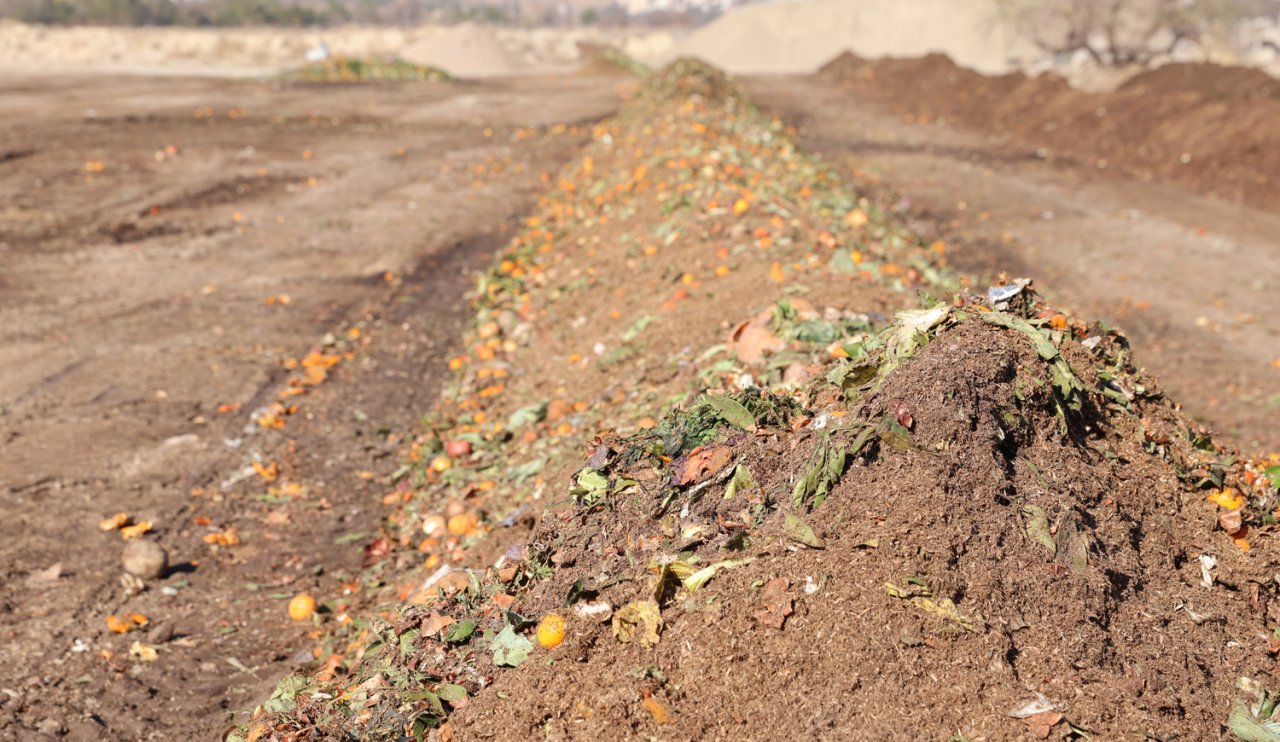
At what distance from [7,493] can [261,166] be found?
11088 mm

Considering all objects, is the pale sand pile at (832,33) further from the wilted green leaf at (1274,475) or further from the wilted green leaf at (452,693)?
the wilted green leaf at (452,693)

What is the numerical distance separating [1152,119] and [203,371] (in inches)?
730

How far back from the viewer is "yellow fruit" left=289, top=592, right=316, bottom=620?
18.9ft

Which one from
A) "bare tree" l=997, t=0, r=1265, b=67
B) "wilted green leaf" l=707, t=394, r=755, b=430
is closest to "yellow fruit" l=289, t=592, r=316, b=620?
"wilted green leaf" l=707, t=394, r=755, b=430

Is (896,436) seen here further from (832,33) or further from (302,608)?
(832,33)

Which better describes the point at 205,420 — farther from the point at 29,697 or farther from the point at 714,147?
the point at 714,147

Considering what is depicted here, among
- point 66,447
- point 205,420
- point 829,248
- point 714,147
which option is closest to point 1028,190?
point 714,147

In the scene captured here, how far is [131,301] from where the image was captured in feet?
35.1

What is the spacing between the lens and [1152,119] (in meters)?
18.6

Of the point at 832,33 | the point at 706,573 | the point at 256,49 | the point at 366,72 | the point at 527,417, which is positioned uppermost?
the point at 832,33

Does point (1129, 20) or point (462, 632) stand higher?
point (1129, 20)

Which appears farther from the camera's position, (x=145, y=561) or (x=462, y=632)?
(x=145, y=561)

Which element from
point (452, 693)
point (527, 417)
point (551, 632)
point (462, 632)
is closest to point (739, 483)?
point (551, 632)

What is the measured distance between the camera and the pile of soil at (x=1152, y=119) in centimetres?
1599
